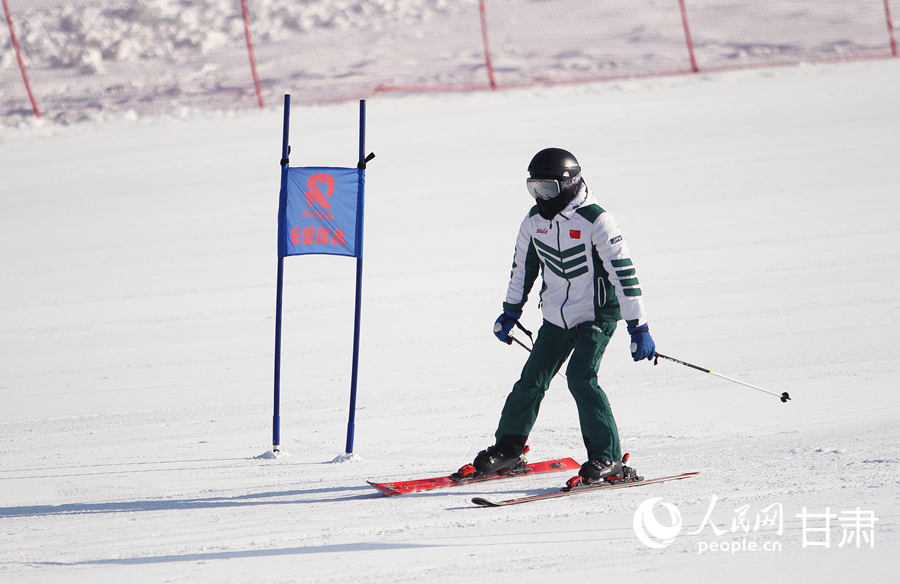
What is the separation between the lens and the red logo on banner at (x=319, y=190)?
5.50 metres

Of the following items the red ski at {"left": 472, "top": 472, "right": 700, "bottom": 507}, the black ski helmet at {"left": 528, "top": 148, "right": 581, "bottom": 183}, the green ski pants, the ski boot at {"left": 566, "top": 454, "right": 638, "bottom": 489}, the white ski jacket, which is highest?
the black ski helmet at {"left": 528, "top": 148, "right": 581, "bottom": 183}

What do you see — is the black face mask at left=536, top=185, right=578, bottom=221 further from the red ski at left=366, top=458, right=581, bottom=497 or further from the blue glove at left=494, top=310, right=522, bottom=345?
the red ski at left=366, top=458, right=581, bottom=497

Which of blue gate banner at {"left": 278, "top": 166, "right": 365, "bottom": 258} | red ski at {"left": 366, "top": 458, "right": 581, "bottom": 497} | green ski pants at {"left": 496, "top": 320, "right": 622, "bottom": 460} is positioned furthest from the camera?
blue gate banner at {"left": 278, "top": 166, "right": 365, "bottom": 258}

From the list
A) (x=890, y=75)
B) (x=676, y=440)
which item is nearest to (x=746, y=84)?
(x=890, y=75)

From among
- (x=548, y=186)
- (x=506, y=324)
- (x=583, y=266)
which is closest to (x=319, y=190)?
(x=506, y=324)

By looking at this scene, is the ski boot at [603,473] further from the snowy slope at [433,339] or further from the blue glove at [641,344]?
the blue glove at [641,344]

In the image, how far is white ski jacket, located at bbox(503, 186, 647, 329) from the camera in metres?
4.66

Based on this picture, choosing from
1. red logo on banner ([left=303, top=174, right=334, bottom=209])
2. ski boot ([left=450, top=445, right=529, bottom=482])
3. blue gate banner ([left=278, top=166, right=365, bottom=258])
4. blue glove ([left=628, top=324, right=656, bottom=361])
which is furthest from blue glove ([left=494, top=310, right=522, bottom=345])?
red logo on banner ([left=303, top=174, right=334, bottom=209])

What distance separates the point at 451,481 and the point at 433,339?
3119mm

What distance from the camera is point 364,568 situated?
3.98m

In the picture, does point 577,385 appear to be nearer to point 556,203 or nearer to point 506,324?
point 506,324

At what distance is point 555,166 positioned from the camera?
15.5 feet

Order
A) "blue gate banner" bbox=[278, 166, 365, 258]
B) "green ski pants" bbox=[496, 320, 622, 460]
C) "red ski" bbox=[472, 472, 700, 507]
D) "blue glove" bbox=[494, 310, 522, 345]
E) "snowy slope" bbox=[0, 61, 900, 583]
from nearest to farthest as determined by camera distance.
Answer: "snowy slope" bbox=[0, 61, 900, 583]
"red ski" bbox=[472, 472, 700, 507]
"green ski pants" bbox=[496, 320, 622, 460]
"blue glove" bbox=[494, 310, 522, 345]
"blue gate banner" bbox=[278, 166, 365, 258]

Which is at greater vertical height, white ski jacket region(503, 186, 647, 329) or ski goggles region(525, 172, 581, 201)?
ski goggles region(525, 172, 581, 201)
